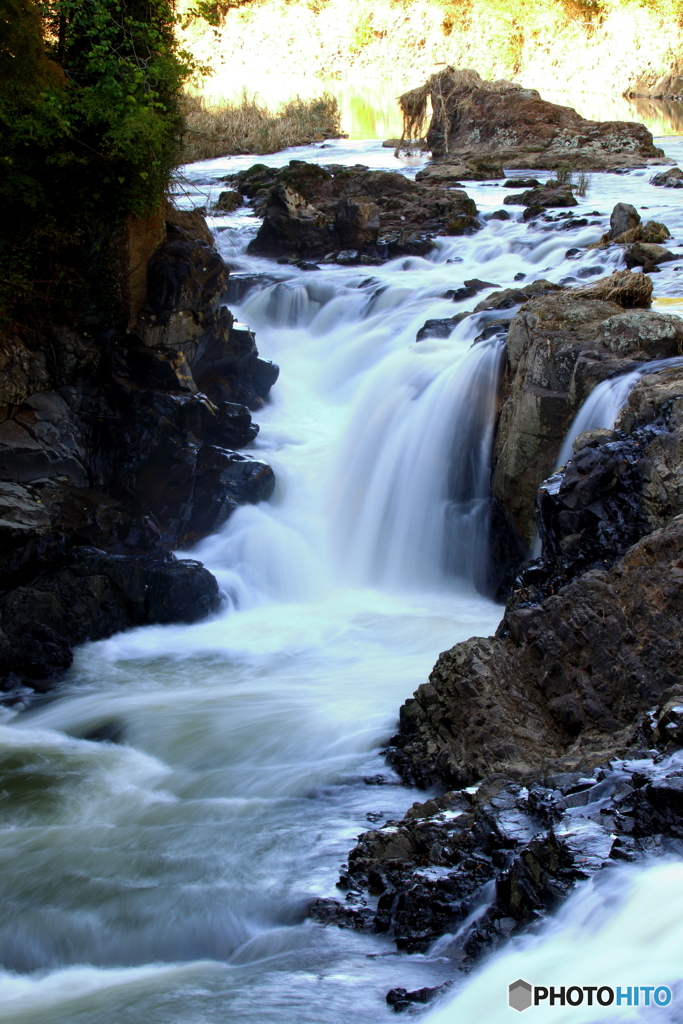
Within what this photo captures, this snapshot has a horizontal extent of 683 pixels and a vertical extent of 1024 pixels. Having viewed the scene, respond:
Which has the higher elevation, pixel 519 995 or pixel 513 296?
pixel 513 296

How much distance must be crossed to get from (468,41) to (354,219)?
84.4 ft

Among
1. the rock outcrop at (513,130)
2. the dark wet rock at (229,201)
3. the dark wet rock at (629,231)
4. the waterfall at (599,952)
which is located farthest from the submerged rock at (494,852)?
the rock outcrop at (513,130)

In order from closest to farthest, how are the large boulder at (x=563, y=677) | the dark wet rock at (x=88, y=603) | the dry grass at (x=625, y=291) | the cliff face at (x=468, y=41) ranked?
the large boulder at (x=563, y=677)
the dark wet rock at (x=88, y=603)
the dry grass at (x=625, y=291)
the cliff face at (x=468, y=41)

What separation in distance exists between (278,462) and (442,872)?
8026mm

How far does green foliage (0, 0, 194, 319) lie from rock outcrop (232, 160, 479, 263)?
26.4ft

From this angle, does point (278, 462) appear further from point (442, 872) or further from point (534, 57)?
point (534, 57)

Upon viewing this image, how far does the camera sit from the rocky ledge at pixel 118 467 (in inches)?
313

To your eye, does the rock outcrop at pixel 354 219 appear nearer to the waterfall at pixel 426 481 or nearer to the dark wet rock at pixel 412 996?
the waterfall at pixel 426 481

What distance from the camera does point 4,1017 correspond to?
376 centimetres

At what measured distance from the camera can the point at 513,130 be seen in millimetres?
26359

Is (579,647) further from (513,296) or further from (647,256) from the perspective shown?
(647,256)

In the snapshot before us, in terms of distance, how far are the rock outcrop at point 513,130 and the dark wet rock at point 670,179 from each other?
2518 millimetres

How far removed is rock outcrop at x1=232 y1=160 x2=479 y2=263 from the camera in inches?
690

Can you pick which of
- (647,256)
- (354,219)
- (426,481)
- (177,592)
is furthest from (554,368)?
(354,219)
